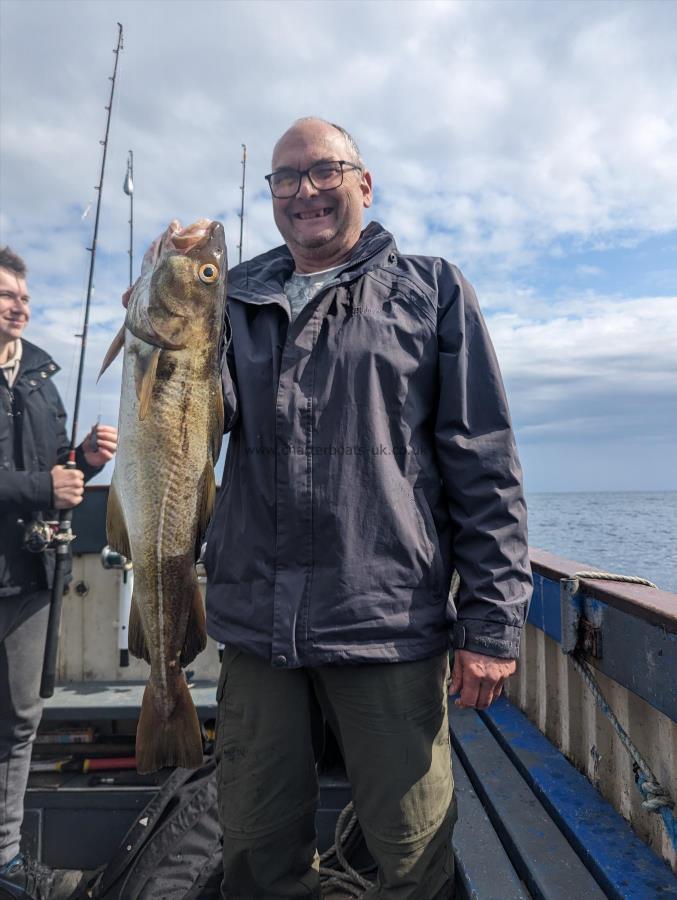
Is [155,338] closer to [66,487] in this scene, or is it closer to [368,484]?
[368,484]

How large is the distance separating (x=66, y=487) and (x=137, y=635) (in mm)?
1562

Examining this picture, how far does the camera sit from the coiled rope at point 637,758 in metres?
2.53

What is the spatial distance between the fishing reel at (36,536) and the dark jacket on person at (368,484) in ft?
5.47

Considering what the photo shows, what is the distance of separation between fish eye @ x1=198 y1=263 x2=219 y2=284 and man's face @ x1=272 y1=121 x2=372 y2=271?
42cm

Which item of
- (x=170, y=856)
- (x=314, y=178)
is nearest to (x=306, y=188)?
(x=314, y=178)

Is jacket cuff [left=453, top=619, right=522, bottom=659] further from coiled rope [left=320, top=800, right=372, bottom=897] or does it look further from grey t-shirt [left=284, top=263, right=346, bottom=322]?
coiled rope [left=320, top=800, right=372, bottom=897]

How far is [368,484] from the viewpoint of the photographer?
218 cm

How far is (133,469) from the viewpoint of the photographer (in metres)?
2.12

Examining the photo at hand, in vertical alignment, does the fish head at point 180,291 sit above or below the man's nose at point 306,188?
below

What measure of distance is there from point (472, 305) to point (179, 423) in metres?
1.09

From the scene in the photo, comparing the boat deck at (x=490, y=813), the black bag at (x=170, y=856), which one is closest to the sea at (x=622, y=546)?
the boat deck at (x=490, y=813)

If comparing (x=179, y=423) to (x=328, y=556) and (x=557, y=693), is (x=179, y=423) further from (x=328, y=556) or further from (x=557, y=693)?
(x=557, y=693)

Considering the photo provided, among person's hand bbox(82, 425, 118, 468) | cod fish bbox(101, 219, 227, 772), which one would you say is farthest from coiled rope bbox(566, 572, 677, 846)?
person's hand bbox(82, 425, 118, 468)

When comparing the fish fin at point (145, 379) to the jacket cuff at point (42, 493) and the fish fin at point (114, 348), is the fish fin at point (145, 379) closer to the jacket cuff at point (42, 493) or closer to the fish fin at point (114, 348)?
the fish fin at point (114, 348)
